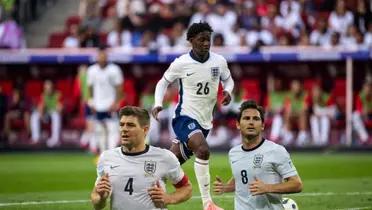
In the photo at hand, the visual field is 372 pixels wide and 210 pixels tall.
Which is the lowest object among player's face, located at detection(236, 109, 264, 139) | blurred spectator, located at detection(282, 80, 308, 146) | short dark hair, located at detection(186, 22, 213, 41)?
blurred spectator, located at detection(282, 80, 308, 146)

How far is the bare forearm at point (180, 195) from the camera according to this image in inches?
336

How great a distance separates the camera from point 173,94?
27375 millimetres

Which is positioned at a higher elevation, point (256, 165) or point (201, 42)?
point (201, 42)

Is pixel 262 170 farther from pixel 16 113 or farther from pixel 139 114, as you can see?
pixel 16 113

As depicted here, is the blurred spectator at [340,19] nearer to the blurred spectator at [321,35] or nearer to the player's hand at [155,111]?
the blurred spectator at [321,35]

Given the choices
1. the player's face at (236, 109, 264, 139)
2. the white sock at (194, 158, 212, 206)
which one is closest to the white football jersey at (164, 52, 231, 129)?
the white sock at (194, 158, 212, 206)

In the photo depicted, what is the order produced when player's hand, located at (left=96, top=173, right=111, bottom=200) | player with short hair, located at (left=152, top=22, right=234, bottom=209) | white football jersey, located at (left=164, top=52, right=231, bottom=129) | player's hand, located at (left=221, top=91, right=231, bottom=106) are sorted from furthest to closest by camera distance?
player's hand, located at (left=221, top=91, right=231, bottom=106), white football jersey, located at (left=164, top=52, right=231, bottom=129), player with short hair, located at (left=152, top=22, right=234, bottom=209), player's hand, located at (left=96, top=173, right=111, bottom=200)

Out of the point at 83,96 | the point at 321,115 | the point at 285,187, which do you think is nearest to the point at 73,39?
the point at 83,96

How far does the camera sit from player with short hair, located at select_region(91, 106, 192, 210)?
28.0 ft

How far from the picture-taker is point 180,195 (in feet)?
28.5

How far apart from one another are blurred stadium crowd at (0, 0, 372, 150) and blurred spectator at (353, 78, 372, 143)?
0.03 m

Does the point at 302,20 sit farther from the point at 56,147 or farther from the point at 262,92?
the point at 56,147

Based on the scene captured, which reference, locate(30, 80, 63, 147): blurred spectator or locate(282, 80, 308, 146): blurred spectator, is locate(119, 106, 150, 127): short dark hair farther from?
locate(30, 80, 63, 147): blurred spectator

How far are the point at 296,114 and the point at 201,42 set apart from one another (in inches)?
581
